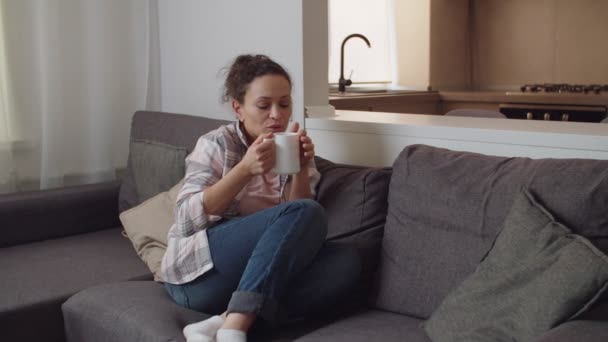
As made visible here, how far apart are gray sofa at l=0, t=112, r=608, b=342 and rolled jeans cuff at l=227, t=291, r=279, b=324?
0.07 meters

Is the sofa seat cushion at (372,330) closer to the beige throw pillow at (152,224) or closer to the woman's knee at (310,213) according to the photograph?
the woman's knee at (310,213)

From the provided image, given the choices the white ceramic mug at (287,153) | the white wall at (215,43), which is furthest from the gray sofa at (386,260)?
the white wall at (215,43)

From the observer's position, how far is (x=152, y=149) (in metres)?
2.71

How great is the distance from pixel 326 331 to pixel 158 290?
559 millimetres

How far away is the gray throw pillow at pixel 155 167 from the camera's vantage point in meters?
2.57

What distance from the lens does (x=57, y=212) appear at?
2.66 meters

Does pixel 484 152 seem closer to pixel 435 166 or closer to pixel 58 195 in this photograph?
pixel 435 166

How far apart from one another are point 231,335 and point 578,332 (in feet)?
2.50

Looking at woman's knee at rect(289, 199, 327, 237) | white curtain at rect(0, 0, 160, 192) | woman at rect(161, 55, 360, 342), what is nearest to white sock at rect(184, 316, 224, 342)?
woman at rect(161, 55, 360, 342)

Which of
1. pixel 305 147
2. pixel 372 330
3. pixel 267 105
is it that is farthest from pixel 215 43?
pixel 372 330

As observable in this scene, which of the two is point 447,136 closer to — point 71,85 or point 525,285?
point 525,285

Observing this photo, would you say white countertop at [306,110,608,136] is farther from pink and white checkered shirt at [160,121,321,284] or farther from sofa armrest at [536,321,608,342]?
sofa armrest at [536,321,608,342]

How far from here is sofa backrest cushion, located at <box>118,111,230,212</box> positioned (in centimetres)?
258

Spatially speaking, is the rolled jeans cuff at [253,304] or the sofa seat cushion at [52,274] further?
the sofa seat cushion at [52,274]
